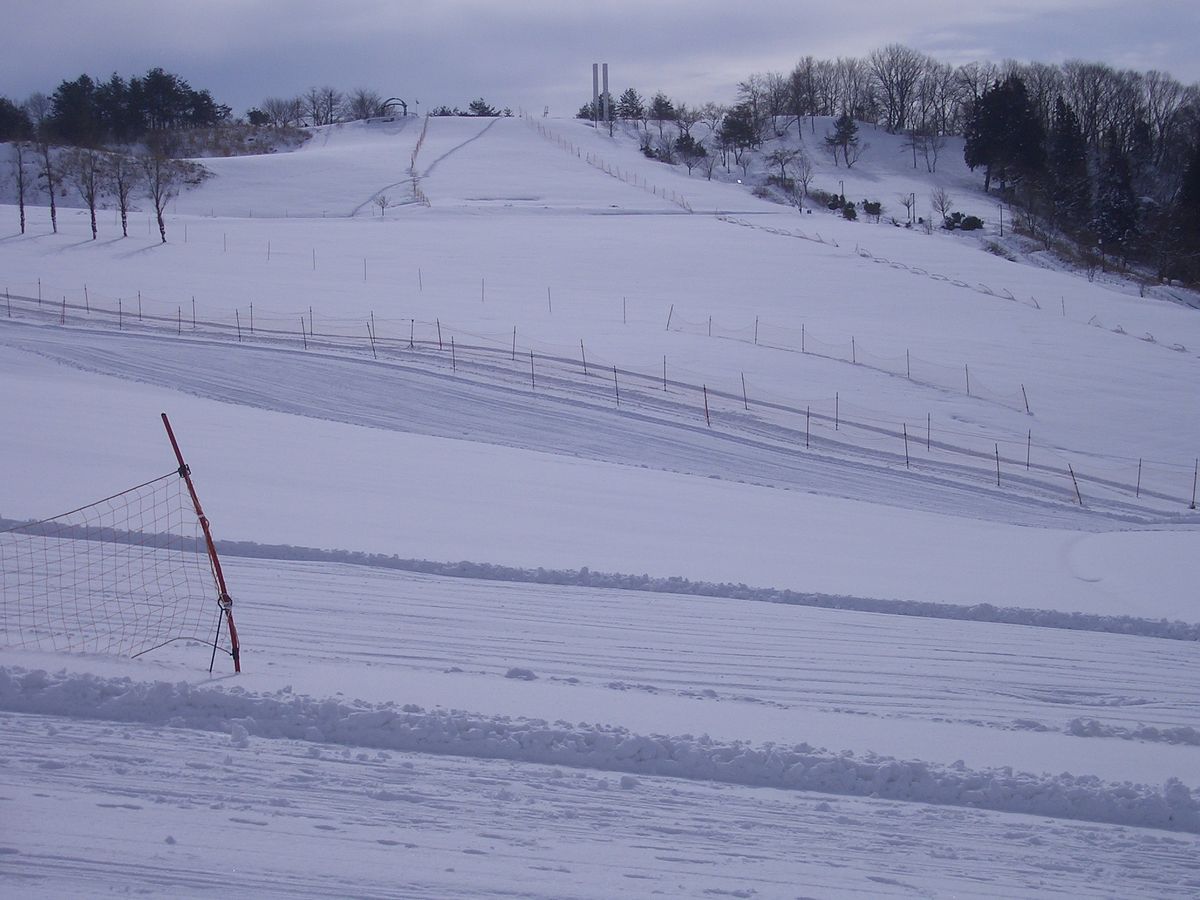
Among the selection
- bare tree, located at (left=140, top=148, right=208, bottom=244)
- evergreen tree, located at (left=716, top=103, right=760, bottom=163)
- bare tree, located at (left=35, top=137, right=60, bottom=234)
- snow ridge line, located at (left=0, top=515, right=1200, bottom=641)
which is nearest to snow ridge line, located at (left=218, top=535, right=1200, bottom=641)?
snow ridge line, located at (left=0, top=515, right=1200, bottom=641)

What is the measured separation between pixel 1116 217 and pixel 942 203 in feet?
39.4

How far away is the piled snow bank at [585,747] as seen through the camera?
6996mm

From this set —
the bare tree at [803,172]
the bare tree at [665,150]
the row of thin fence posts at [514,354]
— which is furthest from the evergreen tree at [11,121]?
the bare tree at [803,172]

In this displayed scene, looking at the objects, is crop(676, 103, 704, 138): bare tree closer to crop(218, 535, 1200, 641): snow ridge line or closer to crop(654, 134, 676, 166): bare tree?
crop(654, 134, 676, 166): bare tree

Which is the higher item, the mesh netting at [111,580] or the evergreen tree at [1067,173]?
the evergreen tree at [1067,173]

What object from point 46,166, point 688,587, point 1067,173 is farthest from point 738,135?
point 688,587

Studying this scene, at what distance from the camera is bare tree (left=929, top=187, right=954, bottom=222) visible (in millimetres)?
69938

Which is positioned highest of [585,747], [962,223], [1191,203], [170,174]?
[170,174]

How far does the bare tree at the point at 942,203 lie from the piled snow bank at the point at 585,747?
217ft

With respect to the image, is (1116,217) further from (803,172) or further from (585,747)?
(585,747)

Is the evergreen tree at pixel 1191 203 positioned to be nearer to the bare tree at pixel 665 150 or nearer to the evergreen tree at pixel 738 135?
the evergreen tree at pixel 738 135

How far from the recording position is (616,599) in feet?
37.3

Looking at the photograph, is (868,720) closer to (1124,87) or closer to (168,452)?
(168,452)

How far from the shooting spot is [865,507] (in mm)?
18859
